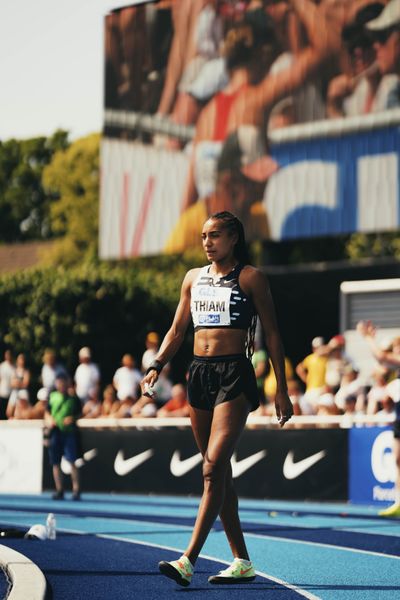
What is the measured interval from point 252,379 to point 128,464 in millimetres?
14210

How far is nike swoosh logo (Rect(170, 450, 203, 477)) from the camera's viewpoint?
68.7ft

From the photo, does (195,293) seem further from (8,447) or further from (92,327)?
(92,327)

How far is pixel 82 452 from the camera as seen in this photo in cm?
2181

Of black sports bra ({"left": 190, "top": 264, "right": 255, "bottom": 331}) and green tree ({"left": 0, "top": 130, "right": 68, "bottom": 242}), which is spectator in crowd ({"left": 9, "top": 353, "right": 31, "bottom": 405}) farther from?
green tree ({"left": 0, "top": 130, "right": 68, "bottom": 242})

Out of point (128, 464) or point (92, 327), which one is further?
point (92, 327)

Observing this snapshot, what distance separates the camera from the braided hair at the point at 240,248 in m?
8.30

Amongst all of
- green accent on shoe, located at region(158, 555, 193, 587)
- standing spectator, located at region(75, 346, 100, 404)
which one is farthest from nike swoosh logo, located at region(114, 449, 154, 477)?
green accent on shoe, located at region(158, 555, 193, 587)

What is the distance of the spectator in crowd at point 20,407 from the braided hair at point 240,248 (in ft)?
54.9

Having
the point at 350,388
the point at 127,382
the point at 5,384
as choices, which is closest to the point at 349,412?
the point at 350,388

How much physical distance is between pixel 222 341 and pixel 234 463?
12503mm

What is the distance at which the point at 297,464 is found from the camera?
1967 cm

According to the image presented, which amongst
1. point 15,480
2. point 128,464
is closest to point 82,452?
point 128,464

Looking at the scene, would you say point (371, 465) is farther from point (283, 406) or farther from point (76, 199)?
point (76, 199)

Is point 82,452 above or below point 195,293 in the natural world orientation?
below
